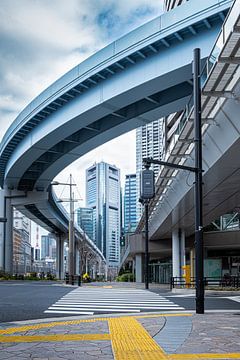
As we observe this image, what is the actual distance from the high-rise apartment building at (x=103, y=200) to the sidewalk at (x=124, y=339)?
14842 centimetres

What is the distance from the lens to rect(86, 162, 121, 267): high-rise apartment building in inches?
6481

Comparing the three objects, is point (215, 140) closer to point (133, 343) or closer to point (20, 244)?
point (133, 343)

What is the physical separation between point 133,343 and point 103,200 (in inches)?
6140

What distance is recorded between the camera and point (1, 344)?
9367 millimetres

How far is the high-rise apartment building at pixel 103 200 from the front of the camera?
165 meters

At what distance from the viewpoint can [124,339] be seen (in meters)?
9.88

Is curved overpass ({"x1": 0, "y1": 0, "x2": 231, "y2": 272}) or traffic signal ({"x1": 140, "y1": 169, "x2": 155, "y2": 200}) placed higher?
curved overpass ({"x1": 0, "y1": 0, "x2": 231, "y2": 272})

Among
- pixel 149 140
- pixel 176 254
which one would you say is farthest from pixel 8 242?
pixel 149 140

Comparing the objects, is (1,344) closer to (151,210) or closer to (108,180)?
(151,210)

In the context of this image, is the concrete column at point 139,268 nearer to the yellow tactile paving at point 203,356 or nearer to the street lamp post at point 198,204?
the street lamp post at point 198,204

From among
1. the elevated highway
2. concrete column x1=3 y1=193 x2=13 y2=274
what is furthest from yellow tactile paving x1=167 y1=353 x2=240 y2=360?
concrete column x1=3 y1=193 x2=13 y2=274

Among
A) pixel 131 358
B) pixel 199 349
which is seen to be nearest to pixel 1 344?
pixel 131 358

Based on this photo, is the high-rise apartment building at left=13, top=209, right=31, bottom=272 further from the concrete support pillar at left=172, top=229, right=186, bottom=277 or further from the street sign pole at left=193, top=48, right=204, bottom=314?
the street sign pole at left=193, top=48, right=204, bottom=314

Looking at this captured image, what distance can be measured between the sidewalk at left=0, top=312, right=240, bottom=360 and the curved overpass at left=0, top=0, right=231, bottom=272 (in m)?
14.0
